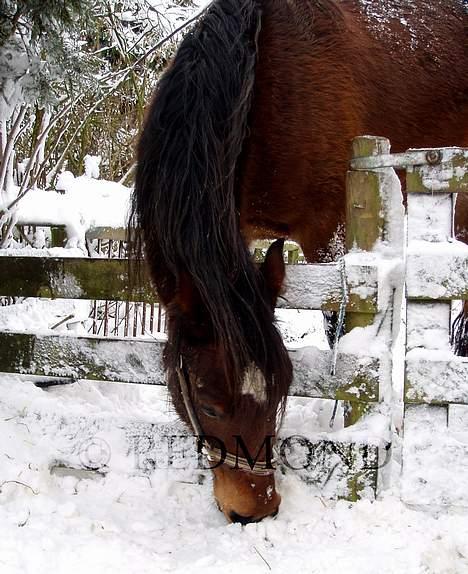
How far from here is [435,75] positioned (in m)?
2.83

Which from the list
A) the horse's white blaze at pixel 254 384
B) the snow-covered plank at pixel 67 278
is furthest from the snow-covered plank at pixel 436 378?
the snow-covered plank at pixel 67 278

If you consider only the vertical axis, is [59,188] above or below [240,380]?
above

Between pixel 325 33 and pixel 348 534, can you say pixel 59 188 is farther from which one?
pixel 348 534

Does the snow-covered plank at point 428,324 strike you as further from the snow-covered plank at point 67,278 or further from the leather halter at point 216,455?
the snow-covered plank at point 67,278

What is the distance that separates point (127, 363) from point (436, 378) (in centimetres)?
127

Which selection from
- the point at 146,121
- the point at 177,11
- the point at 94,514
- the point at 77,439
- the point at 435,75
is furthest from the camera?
the point at 177,11

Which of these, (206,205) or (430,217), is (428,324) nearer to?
(430,217)

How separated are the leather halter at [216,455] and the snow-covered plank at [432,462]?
1.60 ft

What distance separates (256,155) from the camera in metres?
2.55

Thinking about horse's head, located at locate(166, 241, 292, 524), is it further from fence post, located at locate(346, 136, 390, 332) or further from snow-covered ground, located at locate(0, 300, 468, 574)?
fence post, located at locate(346, 136, 390, 332)

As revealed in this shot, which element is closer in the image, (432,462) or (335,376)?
(432,462)

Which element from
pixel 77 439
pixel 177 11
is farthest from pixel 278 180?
pixel 177 11

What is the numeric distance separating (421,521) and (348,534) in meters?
0.25

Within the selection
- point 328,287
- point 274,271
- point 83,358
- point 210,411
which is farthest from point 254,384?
point 83,358
